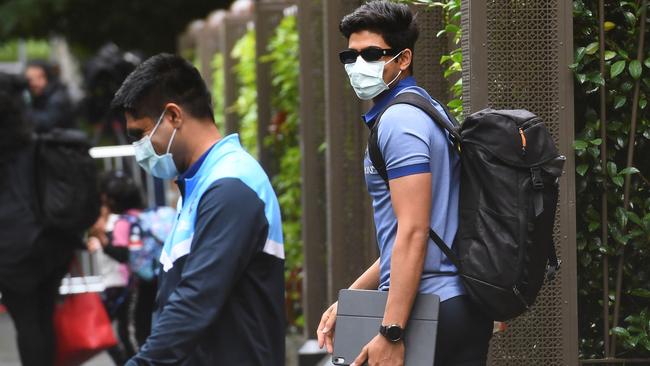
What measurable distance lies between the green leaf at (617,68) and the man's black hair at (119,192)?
5.11 meters

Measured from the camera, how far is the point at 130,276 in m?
9.15

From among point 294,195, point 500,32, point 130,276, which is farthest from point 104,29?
point 500,32

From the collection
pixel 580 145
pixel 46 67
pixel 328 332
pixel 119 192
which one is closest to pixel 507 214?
pixel 328 332

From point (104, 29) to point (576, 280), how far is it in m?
23.0

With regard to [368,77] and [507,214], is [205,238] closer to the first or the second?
[368,77]

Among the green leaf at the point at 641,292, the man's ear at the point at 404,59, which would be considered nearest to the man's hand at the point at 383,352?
the man's ear at the point at 404,59

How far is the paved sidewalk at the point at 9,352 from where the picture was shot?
428 inches

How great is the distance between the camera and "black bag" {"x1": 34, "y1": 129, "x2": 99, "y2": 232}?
8148 millimetres

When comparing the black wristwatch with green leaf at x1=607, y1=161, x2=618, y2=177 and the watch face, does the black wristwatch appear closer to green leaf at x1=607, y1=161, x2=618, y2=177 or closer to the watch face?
the watch face

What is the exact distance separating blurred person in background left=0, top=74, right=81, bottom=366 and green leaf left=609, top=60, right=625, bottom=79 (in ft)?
13.7

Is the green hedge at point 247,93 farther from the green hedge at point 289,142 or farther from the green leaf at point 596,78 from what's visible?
the green leaf at point 596,78

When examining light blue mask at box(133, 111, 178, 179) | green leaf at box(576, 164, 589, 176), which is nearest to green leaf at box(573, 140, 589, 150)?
green leaf at box(576, 164, 589, 176)

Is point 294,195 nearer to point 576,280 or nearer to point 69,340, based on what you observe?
point 69,340

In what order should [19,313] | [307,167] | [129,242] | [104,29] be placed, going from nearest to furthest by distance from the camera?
[19,313] → [129,242] → [307,167] → [104,29]
